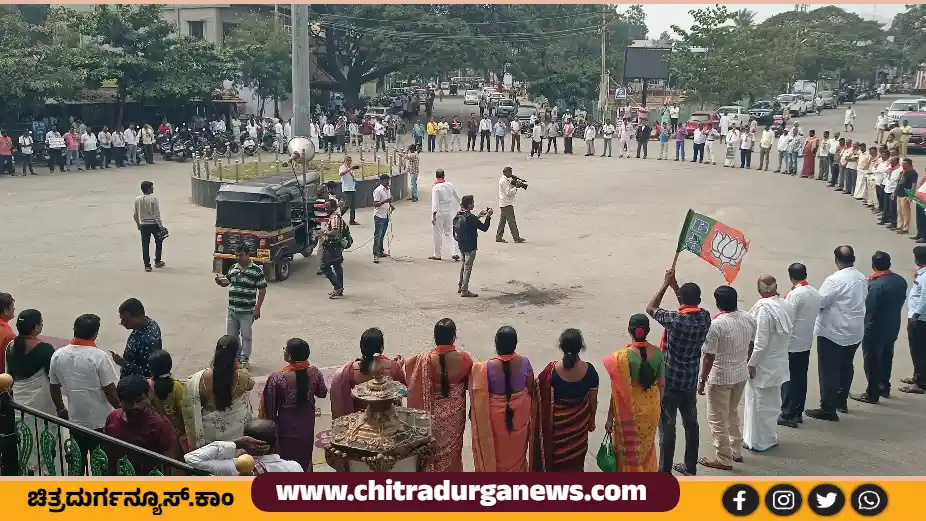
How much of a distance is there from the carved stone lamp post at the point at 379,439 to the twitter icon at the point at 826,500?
2.25m

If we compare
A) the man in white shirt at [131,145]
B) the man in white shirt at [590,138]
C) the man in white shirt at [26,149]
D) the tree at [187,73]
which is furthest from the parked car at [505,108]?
the man in white shirt at [26,149]

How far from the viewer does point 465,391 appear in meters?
6.32

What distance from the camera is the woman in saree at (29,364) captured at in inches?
255

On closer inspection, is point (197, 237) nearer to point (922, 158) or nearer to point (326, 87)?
point (922, 158)

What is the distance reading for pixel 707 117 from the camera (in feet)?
138

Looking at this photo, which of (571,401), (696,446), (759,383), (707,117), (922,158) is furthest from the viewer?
(707,117)

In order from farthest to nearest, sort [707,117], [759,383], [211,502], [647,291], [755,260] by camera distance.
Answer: [707,117], [755,260], [647,291], [759,383], [211,502]

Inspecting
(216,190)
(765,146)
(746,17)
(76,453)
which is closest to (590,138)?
(765,146)

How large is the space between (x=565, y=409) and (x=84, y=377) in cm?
336

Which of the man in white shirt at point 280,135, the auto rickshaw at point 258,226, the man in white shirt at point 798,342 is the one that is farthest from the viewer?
the man in white shirt at point 280,135

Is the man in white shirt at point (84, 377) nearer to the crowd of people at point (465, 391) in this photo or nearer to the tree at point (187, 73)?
the crowd of people at point (465, 391)

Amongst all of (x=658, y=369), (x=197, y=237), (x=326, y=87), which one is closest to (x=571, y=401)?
(x=658, y=369)

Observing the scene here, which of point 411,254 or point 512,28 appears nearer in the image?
point 411,254

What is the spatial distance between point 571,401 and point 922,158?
2930 centimetres
